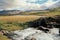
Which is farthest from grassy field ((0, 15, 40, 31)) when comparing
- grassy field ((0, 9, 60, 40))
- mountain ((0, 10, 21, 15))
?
mountain ((0, 10, 21, 15))

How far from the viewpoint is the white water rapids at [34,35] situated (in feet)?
12.8

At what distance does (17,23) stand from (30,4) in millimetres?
667

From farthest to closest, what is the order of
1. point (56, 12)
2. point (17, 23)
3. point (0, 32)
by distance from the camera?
point (56, 12)
point (17, 23)
point (0, 32)

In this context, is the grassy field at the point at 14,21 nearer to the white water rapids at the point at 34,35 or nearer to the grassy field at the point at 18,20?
the grassy field at the point at 18,20

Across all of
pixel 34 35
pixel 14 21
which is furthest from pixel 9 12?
pixel 34 35

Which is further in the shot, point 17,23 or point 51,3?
point 51,3

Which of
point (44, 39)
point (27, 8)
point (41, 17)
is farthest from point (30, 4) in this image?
point (44, 39)

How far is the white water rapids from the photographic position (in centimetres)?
391

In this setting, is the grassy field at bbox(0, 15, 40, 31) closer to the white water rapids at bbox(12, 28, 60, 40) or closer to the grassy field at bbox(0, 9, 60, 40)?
the grassy field at bbox(0, 9, 60, 40)

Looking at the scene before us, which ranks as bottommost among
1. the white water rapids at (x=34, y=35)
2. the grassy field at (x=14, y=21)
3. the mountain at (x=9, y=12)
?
the white water rapids at (x=34, y=35)

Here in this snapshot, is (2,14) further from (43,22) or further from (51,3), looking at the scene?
(51,3)

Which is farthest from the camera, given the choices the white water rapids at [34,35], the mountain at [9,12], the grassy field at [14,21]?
the mountain at [9,12]

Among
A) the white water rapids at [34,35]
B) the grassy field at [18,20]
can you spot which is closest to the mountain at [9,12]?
the grassy field at [18,20]

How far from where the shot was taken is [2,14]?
4.26 metres
